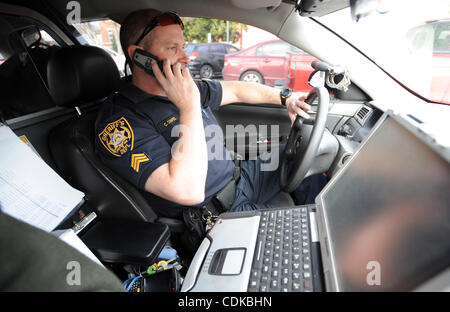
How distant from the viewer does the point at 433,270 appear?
0.40 meters

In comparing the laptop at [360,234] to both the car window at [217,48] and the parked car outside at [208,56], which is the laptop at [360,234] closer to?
the parked car outside at [208,56]

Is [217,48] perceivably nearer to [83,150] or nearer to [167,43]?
[167,43]

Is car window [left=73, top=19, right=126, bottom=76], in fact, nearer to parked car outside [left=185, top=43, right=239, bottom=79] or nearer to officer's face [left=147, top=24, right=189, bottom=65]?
officer's face [left=147, top=24, right=189, bottom=65]

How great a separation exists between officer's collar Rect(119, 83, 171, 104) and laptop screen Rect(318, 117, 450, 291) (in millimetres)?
967

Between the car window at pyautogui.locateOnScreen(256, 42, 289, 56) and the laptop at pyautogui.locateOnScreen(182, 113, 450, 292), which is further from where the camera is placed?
the car window at pyautogui.locateOnScreen(256, 42, 289, 56)

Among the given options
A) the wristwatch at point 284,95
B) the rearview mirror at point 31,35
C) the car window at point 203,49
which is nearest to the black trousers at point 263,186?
the wristwatch at point 284,95

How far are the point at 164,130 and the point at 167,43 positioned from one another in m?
0.43

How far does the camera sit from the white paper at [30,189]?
0.85 meters

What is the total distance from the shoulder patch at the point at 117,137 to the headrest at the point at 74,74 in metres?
0.28

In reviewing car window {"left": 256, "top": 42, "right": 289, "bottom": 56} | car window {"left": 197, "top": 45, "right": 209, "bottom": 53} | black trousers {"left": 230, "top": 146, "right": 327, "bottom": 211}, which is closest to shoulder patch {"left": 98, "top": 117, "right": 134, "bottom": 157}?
black trousers {"left": 230, "top": 146, "right": 327, "bottom": 211}

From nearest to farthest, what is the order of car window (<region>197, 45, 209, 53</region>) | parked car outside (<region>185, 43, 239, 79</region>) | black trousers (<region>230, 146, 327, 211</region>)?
1. black trousers (<region>230, 146, 327, 211</region>)
2. parked car outside (<region>185, 43, 239, 79</region>)
3. car window (<region>197, 45, 209, 53</region>)

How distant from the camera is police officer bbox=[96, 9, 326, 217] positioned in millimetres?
1037
